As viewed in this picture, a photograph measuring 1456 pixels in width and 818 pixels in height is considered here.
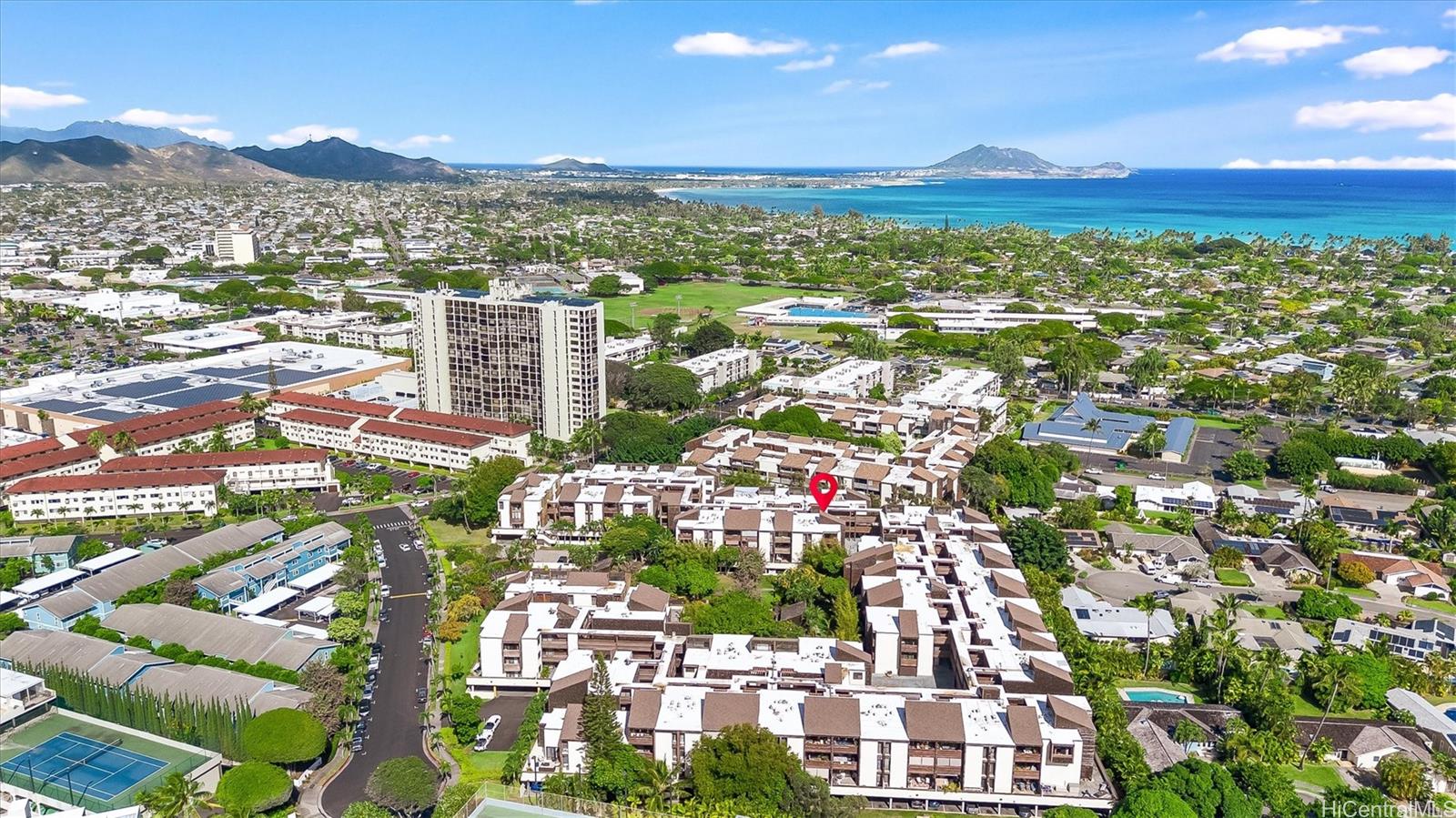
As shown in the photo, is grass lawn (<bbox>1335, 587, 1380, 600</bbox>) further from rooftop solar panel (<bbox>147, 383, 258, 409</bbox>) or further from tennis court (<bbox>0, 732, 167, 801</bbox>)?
rooftop solar panel (<bbox>147, 383, 258, 409</bbox>)

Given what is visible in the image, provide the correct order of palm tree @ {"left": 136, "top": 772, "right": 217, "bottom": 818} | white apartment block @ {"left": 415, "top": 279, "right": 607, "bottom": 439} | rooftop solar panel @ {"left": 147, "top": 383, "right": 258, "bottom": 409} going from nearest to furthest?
palm tree @ {"left": 136, "top": 772, "right": 217, "bottom": 818} < white apartment block @ {"left": 415, "top": 279, "right": 607, "bottom": 439} < rooftop solar panel @ {"left": 147, "top": 383, "right": 258, "bottom": 409}

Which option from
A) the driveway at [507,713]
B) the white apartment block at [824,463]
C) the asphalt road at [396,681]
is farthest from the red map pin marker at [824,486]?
the asphalt road at [396,681]

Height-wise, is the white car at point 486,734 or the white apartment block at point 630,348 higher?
the white apartment block at point 630,348

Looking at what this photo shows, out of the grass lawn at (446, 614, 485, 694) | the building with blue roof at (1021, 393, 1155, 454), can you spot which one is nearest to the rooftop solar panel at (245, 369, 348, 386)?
the grass lawn at (446, 614, 485, 694)

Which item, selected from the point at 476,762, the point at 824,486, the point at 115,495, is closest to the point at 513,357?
the point at 824,486

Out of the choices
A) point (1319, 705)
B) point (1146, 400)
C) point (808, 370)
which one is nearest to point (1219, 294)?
point (1146, 400)

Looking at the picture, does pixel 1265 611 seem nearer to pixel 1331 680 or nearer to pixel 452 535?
pixel 1331 680

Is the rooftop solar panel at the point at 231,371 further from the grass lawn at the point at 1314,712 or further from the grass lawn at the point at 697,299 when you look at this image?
the grass lawn at the point at 1314,712
